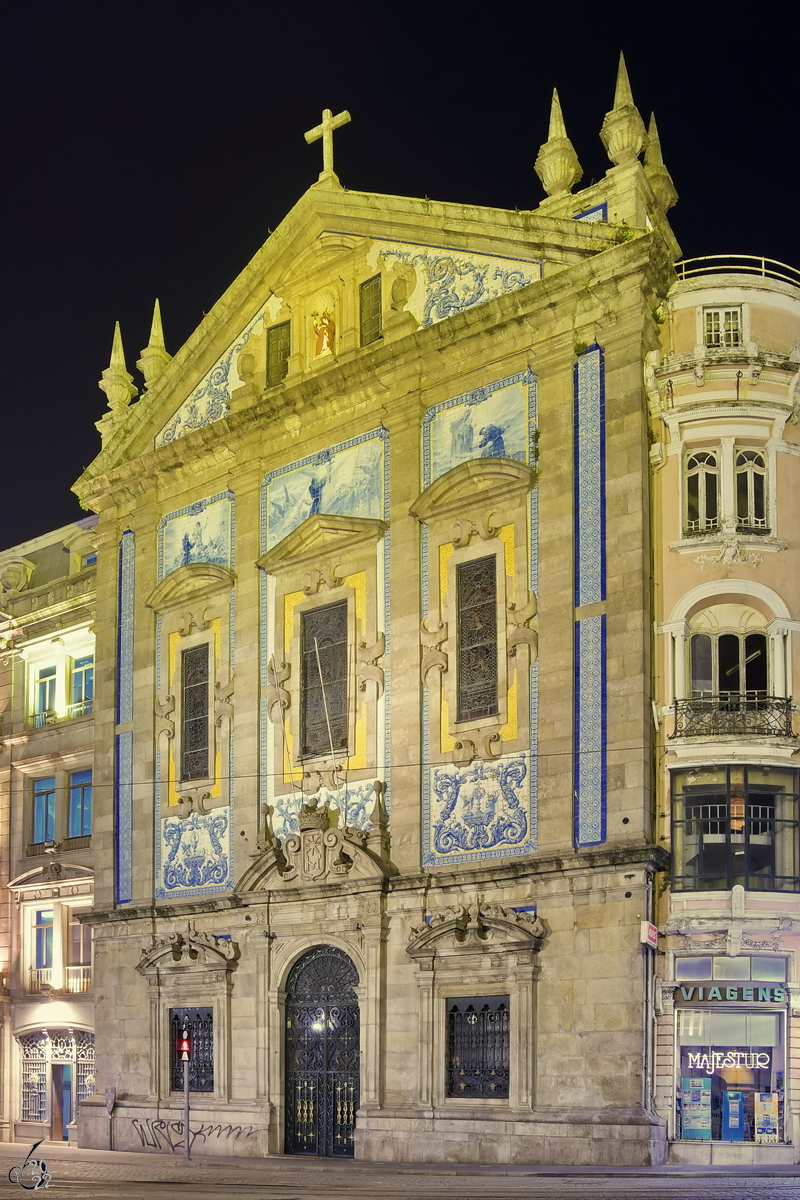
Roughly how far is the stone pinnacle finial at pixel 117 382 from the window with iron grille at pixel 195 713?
26.7 feet

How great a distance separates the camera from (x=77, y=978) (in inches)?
1743

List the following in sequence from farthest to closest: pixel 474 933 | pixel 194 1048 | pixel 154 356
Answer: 1. pixel 154 356
2. pixel 194 1048
3. pixel 474 933

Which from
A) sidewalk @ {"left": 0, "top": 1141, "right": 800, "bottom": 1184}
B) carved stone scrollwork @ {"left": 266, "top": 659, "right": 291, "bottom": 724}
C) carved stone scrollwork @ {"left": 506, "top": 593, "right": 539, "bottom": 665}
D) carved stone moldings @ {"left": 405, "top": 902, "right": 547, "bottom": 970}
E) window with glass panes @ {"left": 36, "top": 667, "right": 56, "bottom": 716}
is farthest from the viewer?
window with glass panes @ {"left": 36, "top": 667, "right": 56, "bottom": 716}

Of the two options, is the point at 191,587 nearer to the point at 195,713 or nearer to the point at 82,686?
the point at 195,713

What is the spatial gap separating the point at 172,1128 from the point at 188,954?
383cm

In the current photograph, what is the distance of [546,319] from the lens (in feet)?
110

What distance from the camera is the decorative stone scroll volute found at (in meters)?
34.1

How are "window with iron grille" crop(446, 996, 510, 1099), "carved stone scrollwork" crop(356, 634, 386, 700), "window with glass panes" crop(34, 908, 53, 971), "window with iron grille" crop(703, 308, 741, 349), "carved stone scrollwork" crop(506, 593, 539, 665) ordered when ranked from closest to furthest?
"window with iron grille" crop(446, 996, 510, 1099), "window with iron grille" crop(703, 308, 741, 349), "carved stone scrollwork" crop(506, 593, 539, 665), "carved stone scrollwork" crop(356, 634, 386, 700), "window with glass panes" crop(34, 908, 53, 971)

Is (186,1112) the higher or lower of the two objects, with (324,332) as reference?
lower

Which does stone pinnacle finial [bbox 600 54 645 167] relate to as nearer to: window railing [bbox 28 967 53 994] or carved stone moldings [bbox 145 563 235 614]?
carved stone moldings [bbox 145 563 235 614]

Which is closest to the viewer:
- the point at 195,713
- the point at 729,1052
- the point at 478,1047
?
the point at 729,1052

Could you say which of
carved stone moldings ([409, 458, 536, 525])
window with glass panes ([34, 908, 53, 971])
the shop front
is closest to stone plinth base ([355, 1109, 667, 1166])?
the shop front

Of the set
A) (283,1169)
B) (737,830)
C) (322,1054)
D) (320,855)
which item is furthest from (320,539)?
(283,1169)

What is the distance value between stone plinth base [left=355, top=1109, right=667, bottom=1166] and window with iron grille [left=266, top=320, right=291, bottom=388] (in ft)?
56.7
